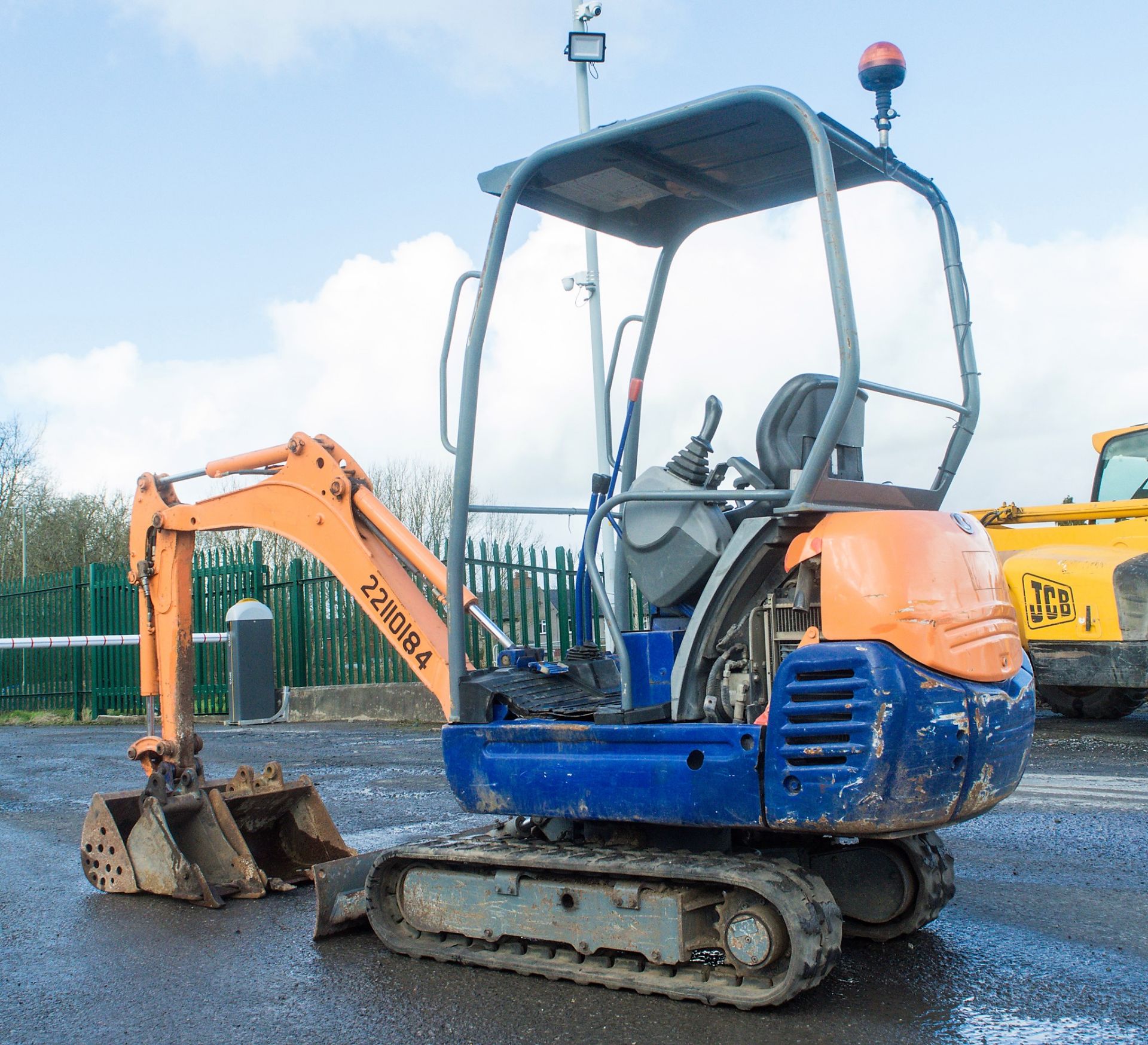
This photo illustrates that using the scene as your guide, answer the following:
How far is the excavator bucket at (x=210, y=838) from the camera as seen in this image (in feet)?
18.2

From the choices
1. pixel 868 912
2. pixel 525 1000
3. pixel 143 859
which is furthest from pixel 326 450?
pixel 868 912

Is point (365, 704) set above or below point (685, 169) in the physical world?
below

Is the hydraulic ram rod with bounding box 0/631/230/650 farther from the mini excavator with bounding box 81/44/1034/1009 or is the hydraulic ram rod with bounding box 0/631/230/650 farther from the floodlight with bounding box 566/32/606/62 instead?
the mini excavator with bounding box 81/44/1034/1009

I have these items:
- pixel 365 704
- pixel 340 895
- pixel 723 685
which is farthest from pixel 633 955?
pixel 365 704

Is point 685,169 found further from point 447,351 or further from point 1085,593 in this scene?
point 1085,593

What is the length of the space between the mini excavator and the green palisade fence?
21.9 ft

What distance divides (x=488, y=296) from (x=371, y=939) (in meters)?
2.60

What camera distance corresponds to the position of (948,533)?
3.84 metres

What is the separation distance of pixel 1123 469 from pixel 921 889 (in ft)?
28.4

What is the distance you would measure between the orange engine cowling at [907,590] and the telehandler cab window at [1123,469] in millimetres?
8601

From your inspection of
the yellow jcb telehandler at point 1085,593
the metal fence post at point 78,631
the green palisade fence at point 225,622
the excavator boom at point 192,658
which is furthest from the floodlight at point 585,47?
the metal fence post at point 78,631

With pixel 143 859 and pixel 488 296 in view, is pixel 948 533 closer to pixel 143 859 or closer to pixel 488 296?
pixel 488 296

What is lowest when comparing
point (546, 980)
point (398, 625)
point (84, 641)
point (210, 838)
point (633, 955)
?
point (546, 980)

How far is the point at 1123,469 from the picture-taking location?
11.7 m
